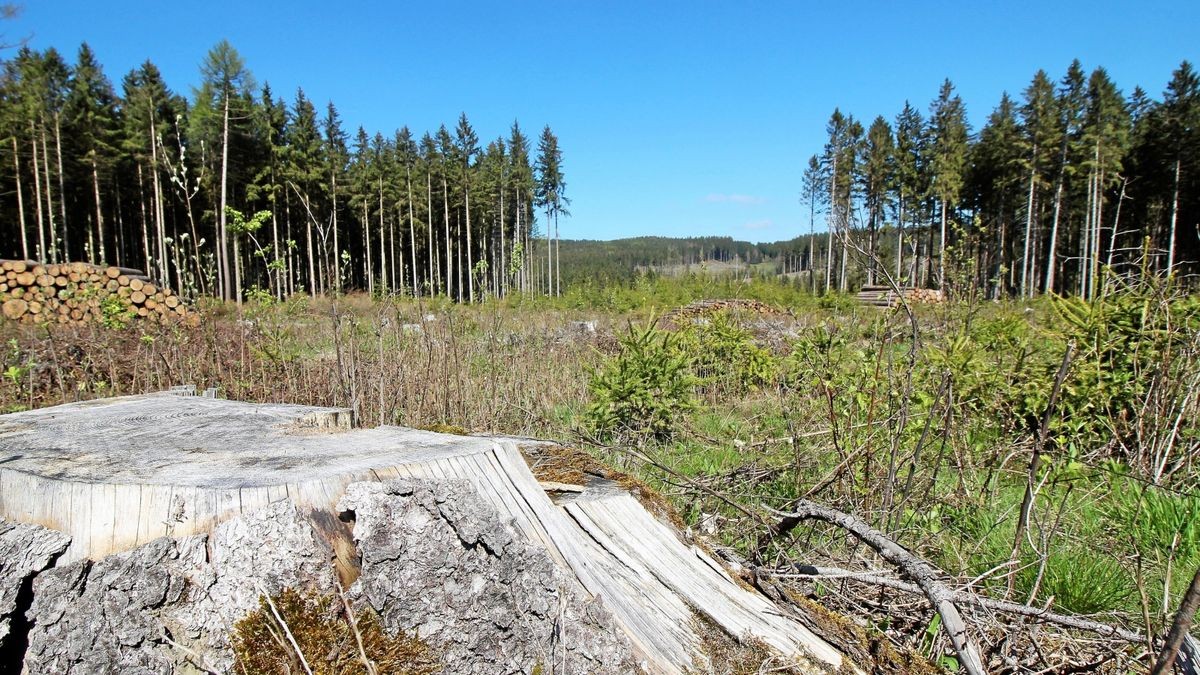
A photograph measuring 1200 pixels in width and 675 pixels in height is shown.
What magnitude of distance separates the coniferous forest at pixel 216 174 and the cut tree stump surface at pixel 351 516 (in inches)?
425

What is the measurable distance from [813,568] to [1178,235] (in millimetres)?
44943

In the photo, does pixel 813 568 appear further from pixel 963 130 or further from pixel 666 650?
pixel 963 130

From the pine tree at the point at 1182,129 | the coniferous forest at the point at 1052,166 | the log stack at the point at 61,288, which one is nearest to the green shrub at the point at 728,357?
the log stack at the point at 61,288

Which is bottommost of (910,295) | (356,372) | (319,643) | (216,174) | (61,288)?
(319,643)

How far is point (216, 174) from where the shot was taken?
84.4ft

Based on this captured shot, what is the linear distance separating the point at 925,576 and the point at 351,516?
4.72ft

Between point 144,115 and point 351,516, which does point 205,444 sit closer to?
point 351,516

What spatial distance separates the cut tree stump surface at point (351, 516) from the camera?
1380 mm

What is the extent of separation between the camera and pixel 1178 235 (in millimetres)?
33156

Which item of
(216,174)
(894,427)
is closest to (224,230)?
(894,427)

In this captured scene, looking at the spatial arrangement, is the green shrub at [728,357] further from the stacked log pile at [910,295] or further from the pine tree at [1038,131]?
the pine tree at [1038,131]

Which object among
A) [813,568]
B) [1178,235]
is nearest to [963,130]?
[1178,235]

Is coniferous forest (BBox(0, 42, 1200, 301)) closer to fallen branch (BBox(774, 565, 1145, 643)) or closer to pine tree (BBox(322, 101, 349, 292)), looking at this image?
pine tree (BBox(322, 101, 349, 292))

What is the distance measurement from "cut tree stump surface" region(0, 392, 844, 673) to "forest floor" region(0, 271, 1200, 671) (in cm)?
39
